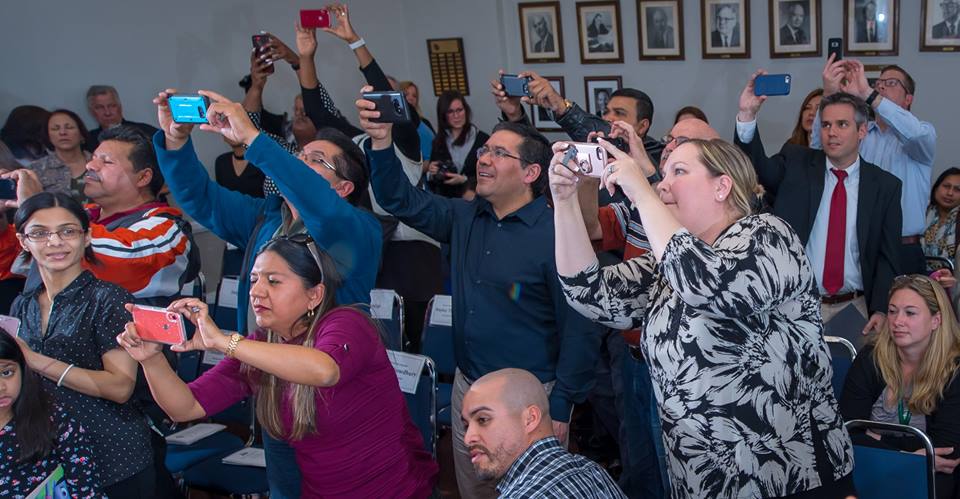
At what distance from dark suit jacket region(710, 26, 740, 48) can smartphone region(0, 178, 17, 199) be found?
4.60m

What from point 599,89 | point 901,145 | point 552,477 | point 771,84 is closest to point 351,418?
point 552,477

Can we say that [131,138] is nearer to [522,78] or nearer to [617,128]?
[522,78]

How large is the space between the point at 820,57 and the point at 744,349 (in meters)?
4.49

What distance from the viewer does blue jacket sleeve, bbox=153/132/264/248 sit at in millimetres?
2922

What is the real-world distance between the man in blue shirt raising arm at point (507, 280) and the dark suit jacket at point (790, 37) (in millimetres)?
3633

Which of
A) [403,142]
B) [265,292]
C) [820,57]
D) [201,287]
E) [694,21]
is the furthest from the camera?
[694,21]

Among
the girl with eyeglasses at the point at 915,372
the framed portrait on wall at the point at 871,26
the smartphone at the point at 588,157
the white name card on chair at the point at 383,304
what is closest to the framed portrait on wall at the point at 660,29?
the framed portrait on wall at the point at 871,26

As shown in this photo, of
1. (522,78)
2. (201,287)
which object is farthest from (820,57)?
(201,287)

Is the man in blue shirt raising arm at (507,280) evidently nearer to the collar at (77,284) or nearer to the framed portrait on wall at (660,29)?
the collar at (77,284)

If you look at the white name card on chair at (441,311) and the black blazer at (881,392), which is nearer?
the black blazer at (881,392)

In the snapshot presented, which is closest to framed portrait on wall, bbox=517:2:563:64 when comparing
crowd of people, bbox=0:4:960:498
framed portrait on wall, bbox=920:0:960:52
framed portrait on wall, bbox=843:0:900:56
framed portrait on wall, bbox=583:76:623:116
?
framed portrait on wall, bbox=583:76:623:116

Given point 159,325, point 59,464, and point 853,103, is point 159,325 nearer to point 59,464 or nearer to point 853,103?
point 59,464

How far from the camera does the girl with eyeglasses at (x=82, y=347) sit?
94.4 inches

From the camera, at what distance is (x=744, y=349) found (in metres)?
1.94
